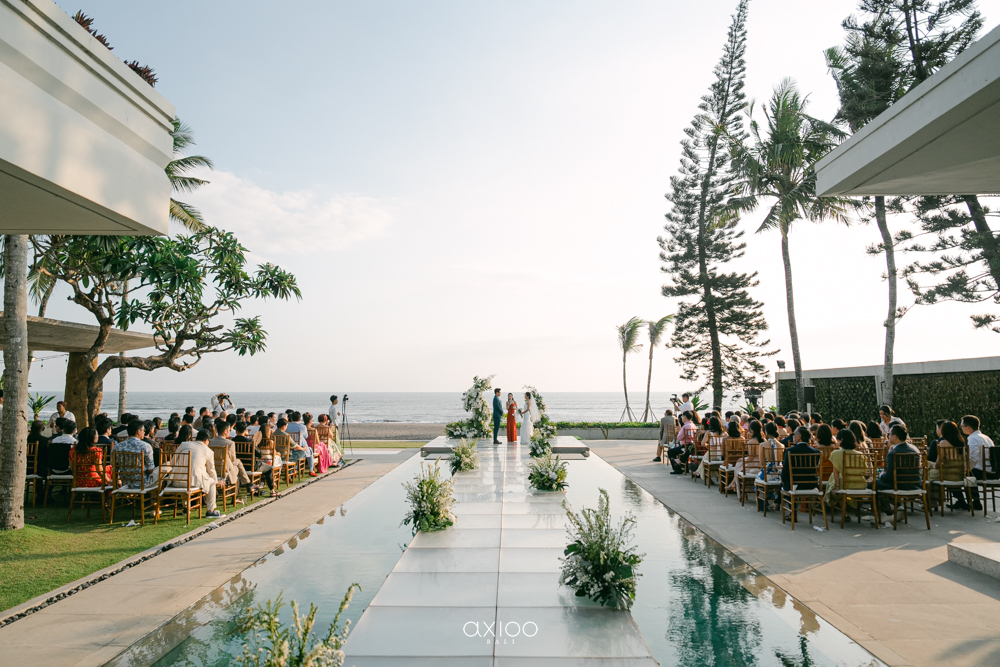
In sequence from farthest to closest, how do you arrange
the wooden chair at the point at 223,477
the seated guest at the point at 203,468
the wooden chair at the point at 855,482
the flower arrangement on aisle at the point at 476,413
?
the flower arrangement on aisle at the point at 476,413
the wooden chair at the point at 223,477
the seated guest at the point at 203,468
the wooden chair at the point at 855,482

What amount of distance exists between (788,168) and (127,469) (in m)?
17.1

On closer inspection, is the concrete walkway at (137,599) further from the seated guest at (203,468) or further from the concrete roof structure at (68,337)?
the concrete roof structure at (68,337)

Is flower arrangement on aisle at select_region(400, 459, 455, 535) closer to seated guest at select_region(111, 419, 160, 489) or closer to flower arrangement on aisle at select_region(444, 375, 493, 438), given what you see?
seated guest at select_region(111, 419, 160, 489)

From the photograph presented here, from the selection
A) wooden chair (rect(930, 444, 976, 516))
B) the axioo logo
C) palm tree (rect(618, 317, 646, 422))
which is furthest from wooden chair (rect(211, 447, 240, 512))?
palm tree (rect(618, 317, 646, 422))

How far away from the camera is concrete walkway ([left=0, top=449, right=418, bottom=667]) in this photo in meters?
3.73

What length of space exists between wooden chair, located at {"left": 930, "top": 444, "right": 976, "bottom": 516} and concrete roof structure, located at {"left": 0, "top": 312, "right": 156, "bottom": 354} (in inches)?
583

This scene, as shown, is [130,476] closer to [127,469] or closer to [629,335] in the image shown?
[127,469]

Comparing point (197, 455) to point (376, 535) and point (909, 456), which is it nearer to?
point (376, 535)

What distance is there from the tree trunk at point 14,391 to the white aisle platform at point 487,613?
186 inches

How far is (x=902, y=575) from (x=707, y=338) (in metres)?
22.5

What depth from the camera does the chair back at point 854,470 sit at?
6.89 meters

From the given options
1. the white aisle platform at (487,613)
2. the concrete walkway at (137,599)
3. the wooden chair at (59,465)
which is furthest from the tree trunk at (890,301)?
the wooden chair at (59,465)

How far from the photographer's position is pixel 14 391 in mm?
6711

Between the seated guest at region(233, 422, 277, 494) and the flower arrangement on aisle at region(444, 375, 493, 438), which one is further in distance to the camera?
the flower arrangement on aisle at region(444, 375, 493, 438)
